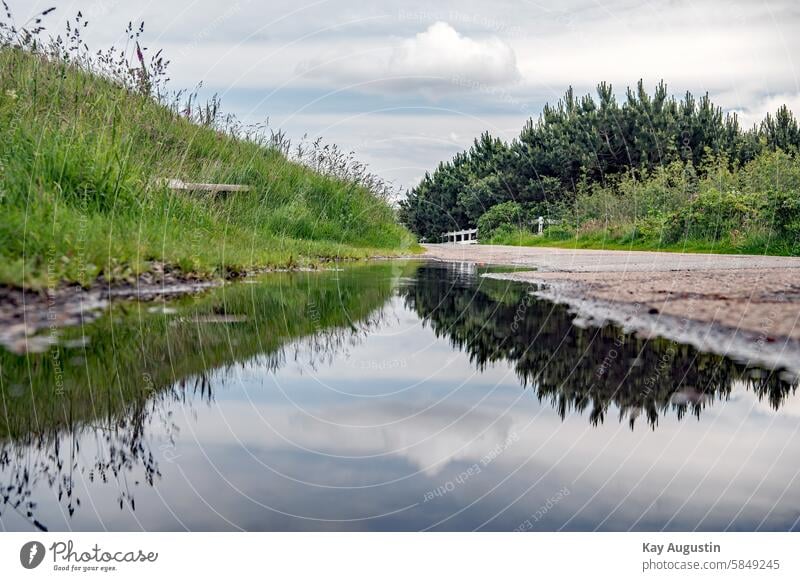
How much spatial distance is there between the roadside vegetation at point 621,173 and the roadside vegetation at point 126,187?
32.8ft

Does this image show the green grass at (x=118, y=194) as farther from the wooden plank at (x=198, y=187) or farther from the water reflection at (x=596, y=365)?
the water reflection at (x=596, y=365)

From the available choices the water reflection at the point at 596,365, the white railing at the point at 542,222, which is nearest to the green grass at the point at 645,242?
the white railing at the point at 542,222

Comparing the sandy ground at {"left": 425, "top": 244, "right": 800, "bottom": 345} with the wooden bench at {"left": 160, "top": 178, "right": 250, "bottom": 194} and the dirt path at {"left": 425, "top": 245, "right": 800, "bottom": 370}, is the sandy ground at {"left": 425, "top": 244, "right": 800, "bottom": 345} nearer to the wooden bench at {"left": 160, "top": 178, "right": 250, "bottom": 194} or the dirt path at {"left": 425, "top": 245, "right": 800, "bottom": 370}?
the dirt path at {"left": 425, "top": 245, "right": 800, "bottom": 370}

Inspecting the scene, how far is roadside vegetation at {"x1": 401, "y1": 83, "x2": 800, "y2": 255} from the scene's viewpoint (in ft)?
70.2

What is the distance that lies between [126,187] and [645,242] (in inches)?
673

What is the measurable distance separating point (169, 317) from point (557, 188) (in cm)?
3549

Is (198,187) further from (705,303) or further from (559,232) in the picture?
(559,232)

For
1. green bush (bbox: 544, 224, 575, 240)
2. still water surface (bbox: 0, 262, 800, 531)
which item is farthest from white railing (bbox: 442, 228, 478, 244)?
still water surface (bbox: 0, 262, 800, 531)

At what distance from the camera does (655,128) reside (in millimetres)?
38500

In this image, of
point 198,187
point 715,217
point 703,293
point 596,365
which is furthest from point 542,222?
point 596,365

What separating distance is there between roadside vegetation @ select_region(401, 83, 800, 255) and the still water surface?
1591 cm

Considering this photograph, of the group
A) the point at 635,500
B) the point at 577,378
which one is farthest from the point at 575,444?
the point at 577,378

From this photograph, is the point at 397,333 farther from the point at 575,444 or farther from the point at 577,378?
the point at 575,444

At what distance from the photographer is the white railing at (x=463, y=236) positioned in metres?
43.4
